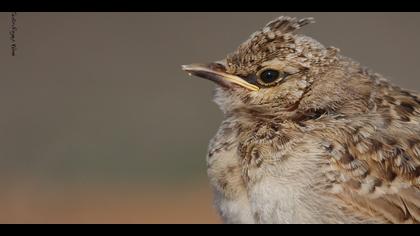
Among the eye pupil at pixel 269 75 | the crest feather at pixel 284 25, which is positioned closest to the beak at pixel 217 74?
the eye pupil at pixel 269 75

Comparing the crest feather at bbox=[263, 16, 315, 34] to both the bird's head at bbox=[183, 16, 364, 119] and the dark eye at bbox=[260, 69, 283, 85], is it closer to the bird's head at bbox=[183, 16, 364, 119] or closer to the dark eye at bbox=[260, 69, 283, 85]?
the bird's head at bbox=[183, 16, 364, 119]

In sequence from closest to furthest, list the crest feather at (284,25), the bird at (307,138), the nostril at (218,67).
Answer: the bird at (307,138) → the crest feather at (284,25) → the nostril at (218,67)

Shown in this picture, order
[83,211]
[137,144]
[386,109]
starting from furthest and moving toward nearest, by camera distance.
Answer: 1. [137,144]
2. [83,211]
3. [386,109]

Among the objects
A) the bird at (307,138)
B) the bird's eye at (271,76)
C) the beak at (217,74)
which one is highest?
the beak at (217,74)

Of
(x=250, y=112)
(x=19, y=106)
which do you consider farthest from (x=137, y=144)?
(x=250, y=112)

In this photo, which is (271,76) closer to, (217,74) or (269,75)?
(269,75)

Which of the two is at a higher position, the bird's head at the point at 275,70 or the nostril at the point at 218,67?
the nostril at the point at 218,67

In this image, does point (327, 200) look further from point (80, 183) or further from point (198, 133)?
point (198, 133)

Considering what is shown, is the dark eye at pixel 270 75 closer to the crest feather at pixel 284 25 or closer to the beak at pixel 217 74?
the beak at pixel 217 74

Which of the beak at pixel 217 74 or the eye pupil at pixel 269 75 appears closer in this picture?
the eye pupil at pixel 269 75

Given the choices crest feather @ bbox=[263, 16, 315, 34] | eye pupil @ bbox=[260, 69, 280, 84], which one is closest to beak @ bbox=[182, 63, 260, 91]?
eye pupil @ bbox=[260, 69, 280, 84]
